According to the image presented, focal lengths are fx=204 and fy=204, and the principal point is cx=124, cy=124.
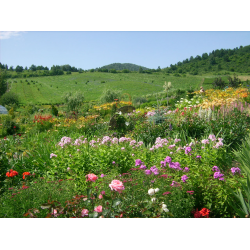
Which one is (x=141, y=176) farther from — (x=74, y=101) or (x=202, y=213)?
(x=74, y=101)

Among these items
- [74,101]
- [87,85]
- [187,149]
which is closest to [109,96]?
[74,101]

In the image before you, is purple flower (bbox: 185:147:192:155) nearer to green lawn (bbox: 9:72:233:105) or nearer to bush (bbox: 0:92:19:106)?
bush (bbox: 0:92:19:106)

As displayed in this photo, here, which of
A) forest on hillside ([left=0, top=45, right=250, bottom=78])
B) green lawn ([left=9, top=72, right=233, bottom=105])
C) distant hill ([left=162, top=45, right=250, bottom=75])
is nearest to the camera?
distant hill ([left=162, top=45, right=250, bottom=75])

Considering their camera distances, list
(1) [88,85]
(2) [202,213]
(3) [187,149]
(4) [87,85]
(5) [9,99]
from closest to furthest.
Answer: (2) [202,213] < (3) [187,149] < (5) [9,99] < (1) [88,85] < (4) [87,85]

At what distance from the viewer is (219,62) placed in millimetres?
33750

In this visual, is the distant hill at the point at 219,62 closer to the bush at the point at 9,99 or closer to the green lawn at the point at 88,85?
the green lawn at the point at 88,85

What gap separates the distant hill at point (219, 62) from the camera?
1108 inches

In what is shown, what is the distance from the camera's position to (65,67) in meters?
37.8

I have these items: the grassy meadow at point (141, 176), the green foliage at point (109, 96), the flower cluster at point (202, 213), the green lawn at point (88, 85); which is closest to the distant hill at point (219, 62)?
the green lawn at point (88, 85)

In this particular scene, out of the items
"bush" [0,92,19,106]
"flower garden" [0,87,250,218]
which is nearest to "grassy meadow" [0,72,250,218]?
"flower garden" [0,87,250,218]

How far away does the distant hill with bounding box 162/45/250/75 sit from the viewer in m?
28.1
